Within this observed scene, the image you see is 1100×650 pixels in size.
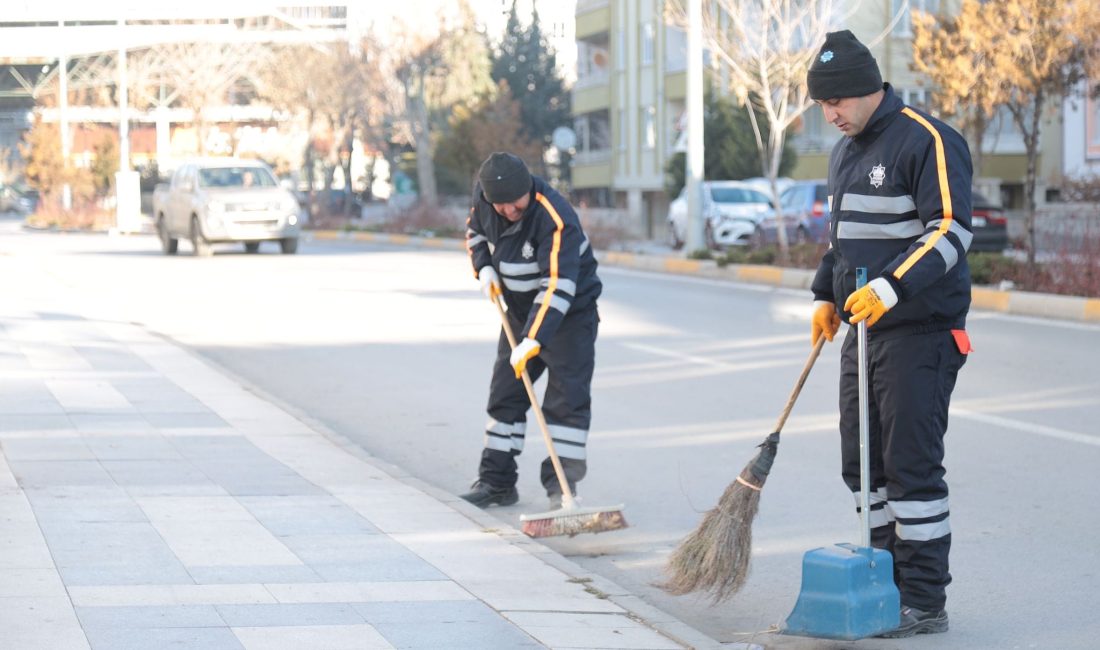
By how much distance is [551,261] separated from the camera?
268 inches

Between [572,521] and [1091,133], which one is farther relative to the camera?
[1091,133]

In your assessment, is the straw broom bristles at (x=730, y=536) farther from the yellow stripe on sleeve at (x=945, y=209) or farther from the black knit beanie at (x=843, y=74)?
the black knit beanie at (x=843, y=74)

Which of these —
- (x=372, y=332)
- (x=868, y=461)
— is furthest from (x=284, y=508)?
(x=372, y=332)

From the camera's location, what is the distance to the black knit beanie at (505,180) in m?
6.70

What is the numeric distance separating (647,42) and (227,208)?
81.2 ft

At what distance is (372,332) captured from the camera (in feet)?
50.7

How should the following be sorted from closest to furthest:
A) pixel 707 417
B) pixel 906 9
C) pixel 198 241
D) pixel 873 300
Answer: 1. pixel 873 300
2. pixel 707 417
3. pixel 198 241
4. pixel 906 9

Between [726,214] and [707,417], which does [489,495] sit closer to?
[707,417]

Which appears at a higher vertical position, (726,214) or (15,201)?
(15,201)

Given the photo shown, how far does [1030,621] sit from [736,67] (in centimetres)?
1953

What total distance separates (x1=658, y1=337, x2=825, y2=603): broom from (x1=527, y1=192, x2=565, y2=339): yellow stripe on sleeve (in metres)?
1.60

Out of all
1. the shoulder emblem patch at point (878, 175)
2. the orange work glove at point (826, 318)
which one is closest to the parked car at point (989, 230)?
the orange work glove at point (826, 318)

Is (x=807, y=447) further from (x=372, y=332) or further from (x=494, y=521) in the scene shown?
(x=372, y=332)

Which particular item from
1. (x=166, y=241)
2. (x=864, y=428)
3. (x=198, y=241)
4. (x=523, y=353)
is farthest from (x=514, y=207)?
(x=166, y=241)
